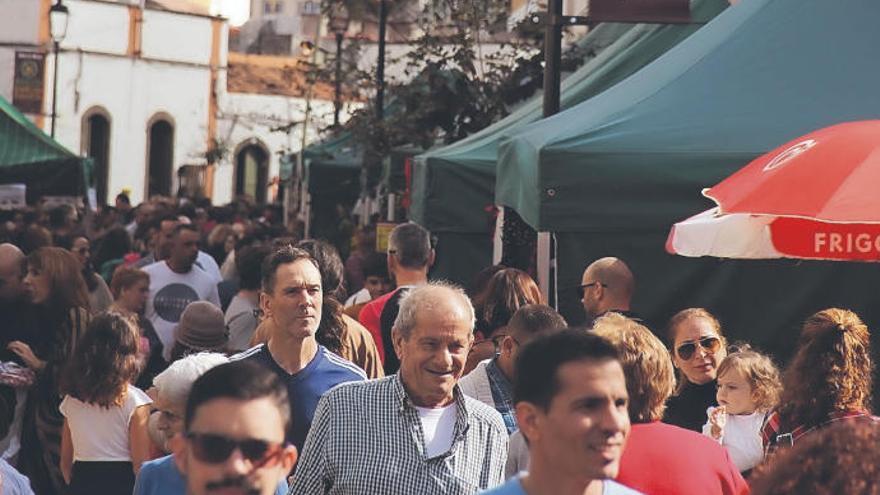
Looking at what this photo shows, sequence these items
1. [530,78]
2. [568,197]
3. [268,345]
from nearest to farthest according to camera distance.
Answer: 1. [268,345]
2. [568,197]
3. [530,78]

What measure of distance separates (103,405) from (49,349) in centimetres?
188

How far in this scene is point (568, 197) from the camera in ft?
30.0

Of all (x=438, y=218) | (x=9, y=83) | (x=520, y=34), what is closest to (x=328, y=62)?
(x=520, y=34)

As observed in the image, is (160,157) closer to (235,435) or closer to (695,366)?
(695,366)

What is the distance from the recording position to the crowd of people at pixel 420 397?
4035 mm

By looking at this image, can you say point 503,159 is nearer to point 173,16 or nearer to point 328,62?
point 328,62

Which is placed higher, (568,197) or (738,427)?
(568,197)

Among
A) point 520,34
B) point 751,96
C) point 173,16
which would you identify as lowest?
point 751,96

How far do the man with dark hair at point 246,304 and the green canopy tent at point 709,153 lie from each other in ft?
5.27

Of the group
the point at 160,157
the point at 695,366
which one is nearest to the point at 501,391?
the point at 695,366

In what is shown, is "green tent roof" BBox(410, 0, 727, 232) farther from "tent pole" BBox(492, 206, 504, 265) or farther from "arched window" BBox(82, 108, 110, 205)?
"arched window" BBox(82, 108, 110, 205)

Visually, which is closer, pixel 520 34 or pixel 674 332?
pixel 674 332

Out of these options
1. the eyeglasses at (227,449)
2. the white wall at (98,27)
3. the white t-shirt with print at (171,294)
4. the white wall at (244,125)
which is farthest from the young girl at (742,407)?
the white wall at (244,125)

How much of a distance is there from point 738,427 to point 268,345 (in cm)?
179
